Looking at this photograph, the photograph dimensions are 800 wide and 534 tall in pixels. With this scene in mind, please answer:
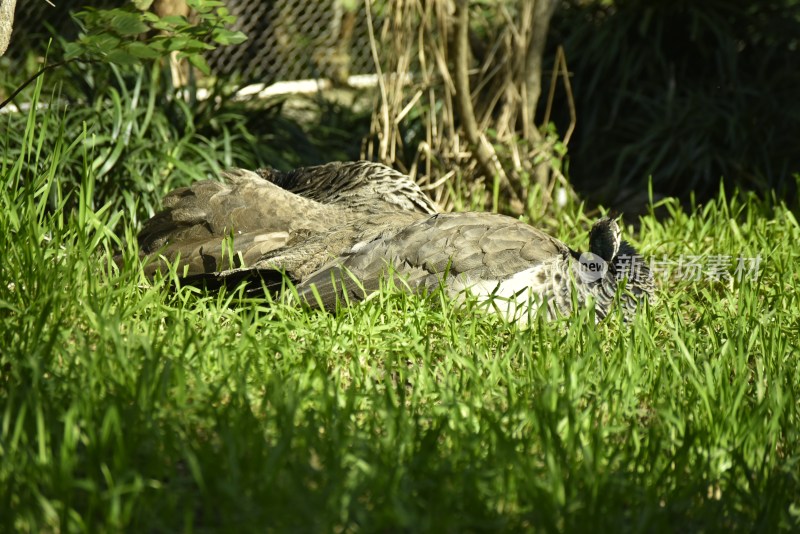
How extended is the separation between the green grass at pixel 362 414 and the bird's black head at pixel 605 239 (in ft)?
1.73

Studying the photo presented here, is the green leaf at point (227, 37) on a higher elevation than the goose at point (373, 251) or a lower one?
higher

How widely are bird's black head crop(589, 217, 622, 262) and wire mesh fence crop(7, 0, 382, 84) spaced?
156 inches

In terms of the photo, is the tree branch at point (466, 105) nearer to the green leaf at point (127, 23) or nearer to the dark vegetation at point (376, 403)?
the dark vegetation at point (376, 403)

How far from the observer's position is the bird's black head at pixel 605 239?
412 centimetres

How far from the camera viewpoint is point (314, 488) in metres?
2.30

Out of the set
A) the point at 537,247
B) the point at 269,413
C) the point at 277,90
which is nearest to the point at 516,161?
the point at 537,247

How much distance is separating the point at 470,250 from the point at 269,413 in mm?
1475

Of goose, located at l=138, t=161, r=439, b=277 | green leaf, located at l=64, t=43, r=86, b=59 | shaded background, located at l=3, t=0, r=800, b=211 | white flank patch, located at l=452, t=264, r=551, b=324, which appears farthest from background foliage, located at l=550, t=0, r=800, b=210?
green leaf, located at l=64, t=43, r=86, b=59

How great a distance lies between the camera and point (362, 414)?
9.23ft

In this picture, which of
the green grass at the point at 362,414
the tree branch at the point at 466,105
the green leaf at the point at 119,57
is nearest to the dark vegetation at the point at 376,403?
the green grass at the point at 362,414

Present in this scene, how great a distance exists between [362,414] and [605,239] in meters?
1.73

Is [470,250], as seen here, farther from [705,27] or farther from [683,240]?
[705,27]

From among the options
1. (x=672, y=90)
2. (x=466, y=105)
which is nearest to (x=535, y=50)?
(x=466, y=105)

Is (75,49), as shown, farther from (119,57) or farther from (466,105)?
(466,105)
